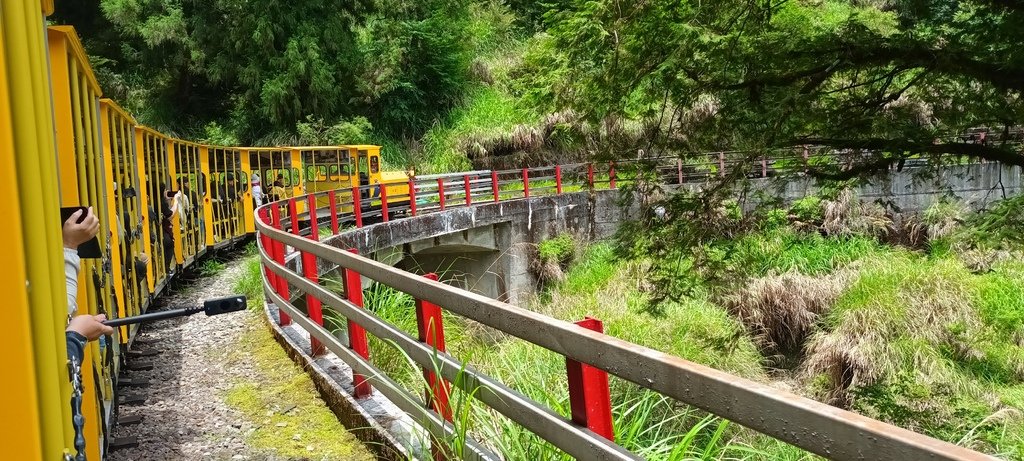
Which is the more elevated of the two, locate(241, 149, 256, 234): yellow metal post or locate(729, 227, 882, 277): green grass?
locate(241, 149, 256, 234): yellow metal post

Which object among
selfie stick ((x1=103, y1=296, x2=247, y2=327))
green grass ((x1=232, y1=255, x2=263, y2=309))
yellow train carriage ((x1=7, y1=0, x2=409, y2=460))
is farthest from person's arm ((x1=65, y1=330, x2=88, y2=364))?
green grass ((x1=232, y1=255, x2=263, y2=309))

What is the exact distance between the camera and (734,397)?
1953mm

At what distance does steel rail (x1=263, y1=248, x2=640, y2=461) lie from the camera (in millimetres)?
2535

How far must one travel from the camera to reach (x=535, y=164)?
33.4 metres

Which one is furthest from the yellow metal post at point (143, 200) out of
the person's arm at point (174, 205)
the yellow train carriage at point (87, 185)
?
the yellow train carriage at point (87, 185)

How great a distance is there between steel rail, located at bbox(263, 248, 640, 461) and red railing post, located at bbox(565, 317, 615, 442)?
0.04 m

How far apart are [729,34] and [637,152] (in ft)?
7.07

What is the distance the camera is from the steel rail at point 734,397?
1.56 metres

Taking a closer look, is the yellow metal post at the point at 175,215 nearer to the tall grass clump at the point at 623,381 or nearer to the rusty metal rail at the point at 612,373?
the tall grass clump at the point at 623,381

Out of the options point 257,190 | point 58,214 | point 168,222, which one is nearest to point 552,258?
point 257,190

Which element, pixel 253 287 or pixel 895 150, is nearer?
pixel 895 150

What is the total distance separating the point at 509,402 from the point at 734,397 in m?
1.24

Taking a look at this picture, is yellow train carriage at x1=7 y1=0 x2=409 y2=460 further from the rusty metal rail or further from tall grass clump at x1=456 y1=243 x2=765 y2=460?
tall grass clump at x1=456 y1=243 x2=765 y2=460

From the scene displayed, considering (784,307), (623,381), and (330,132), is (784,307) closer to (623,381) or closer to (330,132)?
(623,381)
